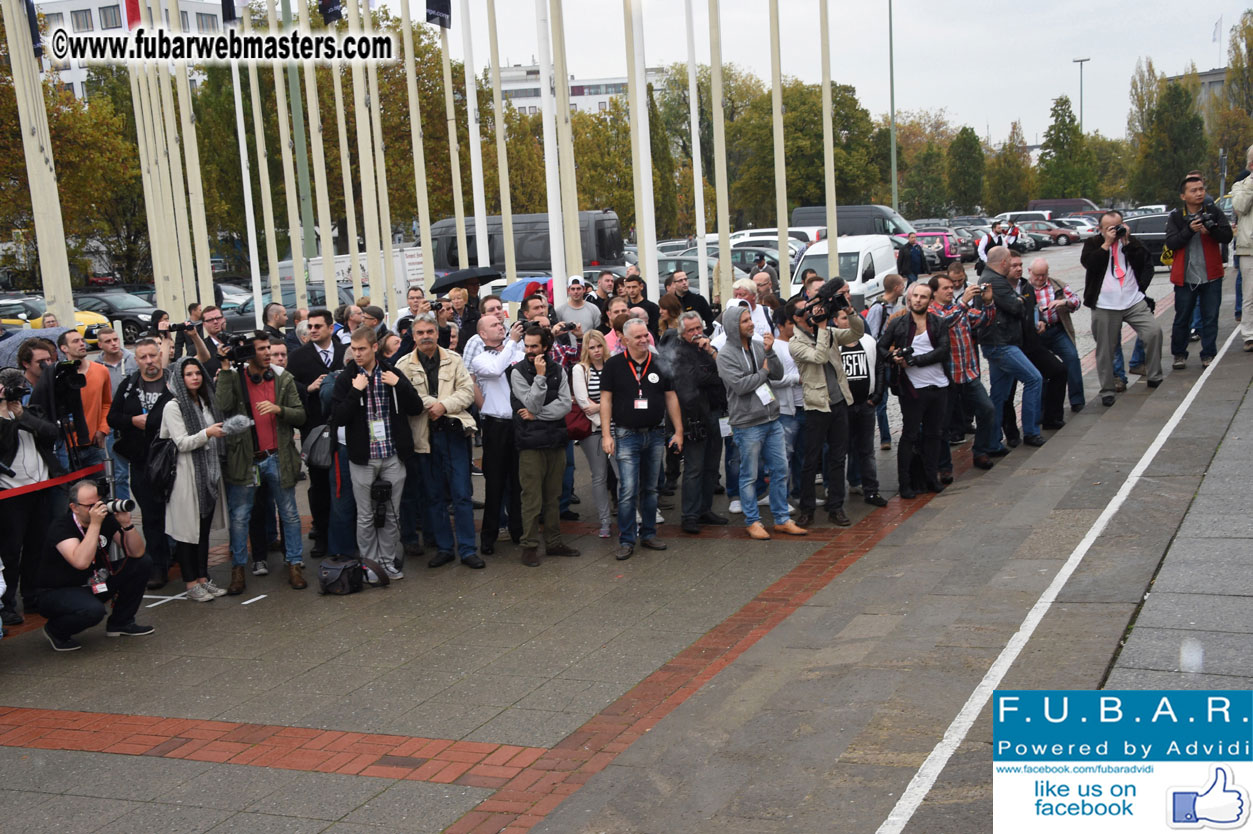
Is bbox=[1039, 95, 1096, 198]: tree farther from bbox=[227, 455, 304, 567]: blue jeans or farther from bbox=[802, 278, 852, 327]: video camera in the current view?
bbox=[227, 455, 304, 567]: blue jeans

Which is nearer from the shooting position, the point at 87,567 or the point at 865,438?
the point at 87,567

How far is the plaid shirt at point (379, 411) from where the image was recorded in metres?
9.19

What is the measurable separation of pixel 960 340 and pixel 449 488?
4664 mm

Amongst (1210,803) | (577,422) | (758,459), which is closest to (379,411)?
(577,422)

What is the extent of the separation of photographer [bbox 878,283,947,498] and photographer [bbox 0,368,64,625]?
678cm

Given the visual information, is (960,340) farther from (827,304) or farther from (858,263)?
(858,263)

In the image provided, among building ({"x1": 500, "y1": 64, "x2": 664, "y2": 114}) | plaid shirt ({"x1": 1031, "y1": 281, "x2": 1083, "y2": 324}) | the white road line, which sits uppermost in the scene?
building ({"x1": 500, "y1": 64, "x2": 664, "y2": 114})

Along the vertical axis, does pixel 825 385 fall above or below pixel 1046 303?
below

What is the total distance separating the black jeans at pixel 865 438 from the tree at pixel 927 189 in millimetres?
66819

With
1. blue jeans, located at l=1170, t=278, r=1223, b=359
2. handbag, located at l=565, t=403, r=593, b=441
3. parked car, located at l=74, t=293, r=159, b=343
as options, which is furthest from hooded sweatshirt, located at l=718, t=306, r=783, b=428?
parked car, located at l=74, t=293, r=159, b=343

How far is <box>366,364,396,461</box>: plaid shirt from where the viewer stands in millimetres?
9188

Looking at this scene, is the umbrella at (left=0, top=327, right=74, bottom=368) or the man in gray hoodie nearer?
the man in gray hoodie

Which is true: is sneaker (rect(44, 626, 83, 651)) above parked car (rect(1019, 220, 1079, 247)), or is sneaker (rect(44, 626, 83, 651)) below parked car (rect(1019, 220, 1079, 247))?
below

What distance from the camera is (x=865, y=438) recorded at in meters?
10.3
